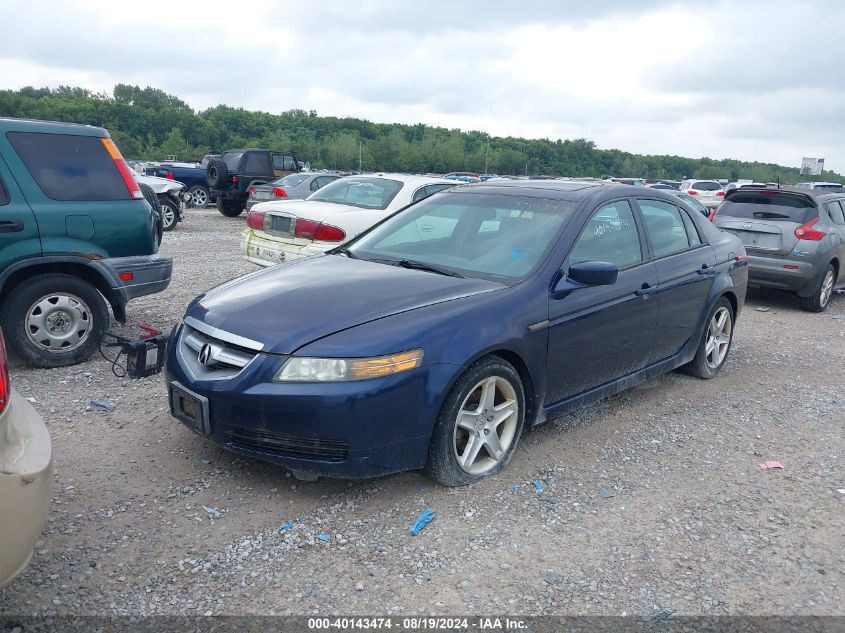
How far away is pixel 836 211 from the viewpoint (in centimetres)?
980

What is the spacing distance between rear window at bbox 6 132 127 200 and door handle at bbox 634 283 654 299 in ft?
13.2

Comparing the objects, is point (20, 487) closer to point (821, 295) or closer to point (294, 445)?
point (294, 445)

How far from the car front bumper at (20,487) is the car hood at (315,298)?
111 centimetres

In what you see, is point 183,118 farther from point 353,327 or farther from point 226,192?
point 353,327

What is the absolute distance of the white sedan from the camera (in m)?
7.71

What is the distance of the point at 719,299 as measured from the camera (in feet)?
18.7

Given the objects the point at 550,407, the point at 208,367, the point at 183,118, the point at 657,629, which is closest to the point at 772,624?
the point at 657,629

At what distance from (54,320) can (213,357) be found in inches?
99.2

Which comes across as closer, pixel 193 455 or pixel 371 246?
pixel 193 455

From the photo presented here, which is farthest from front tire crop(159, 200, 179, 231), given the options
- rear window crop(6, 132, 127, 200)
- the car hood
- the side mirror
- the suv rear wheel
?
the side mirror

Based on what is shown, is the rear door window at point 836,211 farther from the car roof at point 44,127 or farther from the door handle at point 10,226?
the door handle at point 10,226

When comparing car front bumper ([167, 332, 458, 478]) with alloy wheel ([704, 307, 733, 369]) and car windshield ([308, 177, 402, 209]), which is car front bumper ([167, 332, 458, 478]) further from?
car windshield ([308, 177, 402, 209])

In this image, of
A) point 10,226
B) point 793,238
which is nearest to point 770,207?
point 793,238

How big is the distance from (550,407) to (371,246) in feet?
5.34
